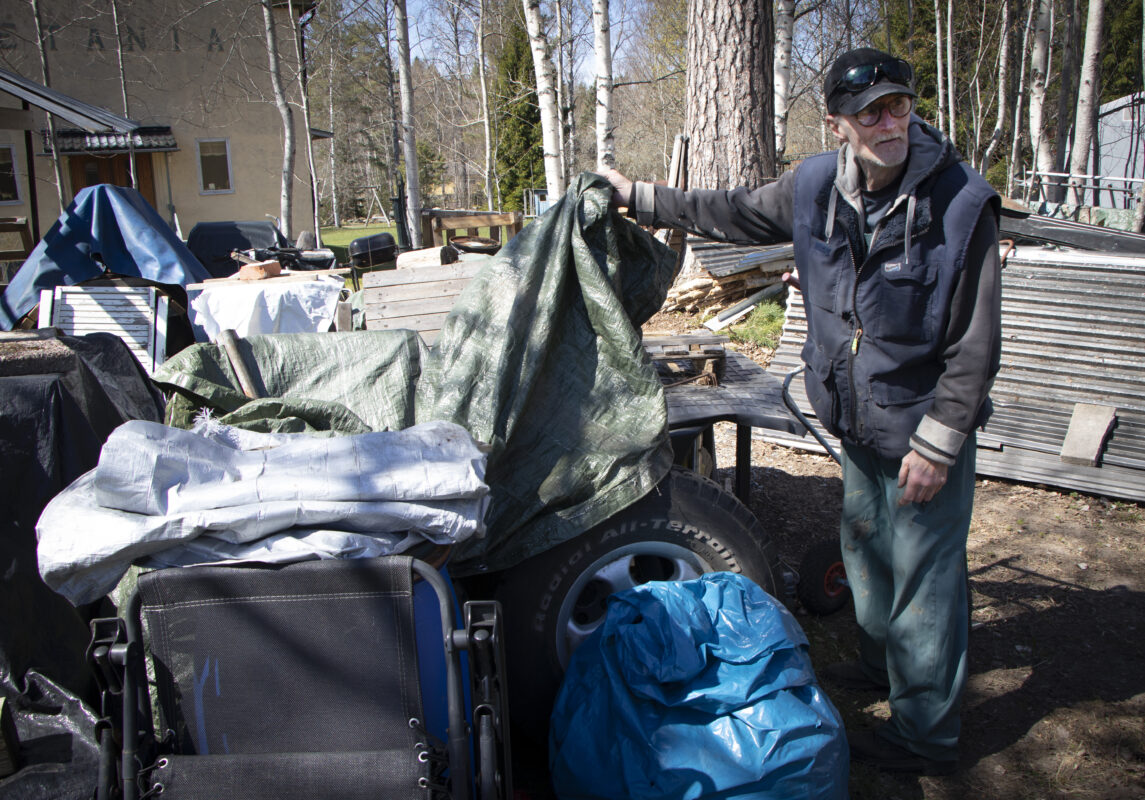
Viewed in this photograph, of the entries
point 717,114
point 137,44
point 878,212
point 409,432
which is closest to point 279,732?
point 409,432

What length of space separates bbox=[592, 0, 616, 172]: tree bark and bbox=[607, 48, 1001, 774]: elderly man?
8.05 metres

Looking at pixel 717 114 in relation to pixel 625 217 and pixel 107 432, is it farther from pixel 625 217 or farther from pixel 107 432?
pixel 107 432

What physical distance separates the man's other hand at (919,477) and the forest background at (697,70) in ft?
20.3

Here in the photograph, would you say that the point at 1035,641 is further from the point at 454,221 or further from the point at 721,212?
the point at 454,221

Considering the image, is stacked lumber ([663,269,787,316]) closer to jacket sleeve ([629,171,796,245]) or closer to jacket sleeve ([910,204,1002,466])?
jacket sleeve ([629,171,796,245])

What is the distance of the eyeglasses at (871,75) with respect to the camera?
88.7 inches

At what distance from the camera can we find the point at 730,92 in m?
7.93

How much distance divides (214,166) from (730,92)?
65.4 ft

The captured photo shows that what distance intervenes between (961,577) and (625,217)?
1.71 m

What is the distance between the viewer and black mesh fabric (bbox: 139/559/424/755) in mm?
1858

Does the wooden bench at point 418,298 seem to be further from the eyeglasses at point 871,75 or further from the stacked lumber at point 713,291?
the stacked lumber at point 713,291

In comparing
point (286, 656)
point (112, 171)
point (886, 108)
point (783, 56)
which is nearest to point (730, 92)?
point (886, 108)

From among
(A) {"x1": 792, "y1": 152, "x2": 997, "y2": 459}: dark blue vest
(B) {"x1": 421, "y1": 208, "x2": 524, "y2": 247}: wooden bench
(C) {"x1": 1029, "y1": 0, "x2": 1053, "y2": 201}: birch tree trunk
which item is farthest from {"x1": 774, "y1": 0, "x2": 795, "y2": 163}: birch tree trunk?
(A) {"x1": 792, "y1": 152, "x2": 997, "y2": 459}: dark blue vest

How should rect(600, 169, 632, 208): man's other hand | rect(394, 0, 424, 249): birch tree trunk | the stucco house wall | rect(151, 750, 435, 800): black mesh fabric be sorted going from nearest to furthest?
1. rect(151, 750, 435, 800): black mesh fabric
2. rect(600, 169, 632, 208): man's other hand
3. rect(394, 0, 424, 249): birch tree trunk
4. the stucco house wall
